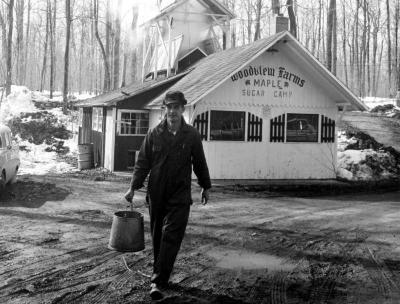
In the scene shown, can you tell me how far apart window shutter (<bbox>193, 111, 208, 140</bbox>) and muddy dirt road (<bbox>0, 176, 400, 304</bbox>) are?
4623 mm

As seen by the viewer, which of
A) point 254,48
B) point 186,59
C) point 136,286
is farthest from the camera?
point 186,59

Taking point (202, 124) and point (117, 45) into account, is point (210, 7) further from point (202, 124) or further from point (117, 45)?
point (117, 45)

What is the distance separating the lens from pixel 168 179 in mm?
5367

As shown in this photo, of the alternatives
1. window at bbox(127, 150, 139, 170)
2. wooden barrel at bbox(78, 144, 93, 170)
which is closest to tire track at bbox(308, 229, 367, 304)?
window at bbox(127, 150, 139, 170)

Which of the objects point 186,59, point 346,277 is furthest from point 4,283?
point 186,59

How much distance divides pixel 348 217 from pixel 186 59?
1332 centimetres

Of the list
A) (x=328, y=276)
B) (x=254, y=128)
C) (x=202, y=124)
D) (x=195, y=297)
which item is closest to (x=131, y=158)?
(x=202, y=124)

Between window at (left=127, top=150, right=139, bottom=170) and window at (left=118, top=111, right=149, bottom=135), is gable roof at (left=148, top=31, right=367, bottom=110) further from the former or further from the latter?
window at (left=127, top=150, right=139, bottom=170)

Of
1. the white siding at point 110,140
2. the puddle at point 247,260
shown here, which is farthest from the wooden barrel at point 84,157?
the puddle at point 247,260

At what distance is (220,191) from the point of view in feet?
48.4

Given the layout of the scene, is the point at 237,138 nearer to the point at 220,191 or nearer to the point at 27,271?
the point at 220,191

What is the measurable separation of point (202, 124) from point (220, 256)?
9704 mm

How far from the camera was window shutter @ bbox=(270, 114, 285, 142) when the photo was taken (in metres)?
17.2

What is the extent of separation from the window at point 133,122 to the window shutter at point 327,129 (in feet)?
21.9
